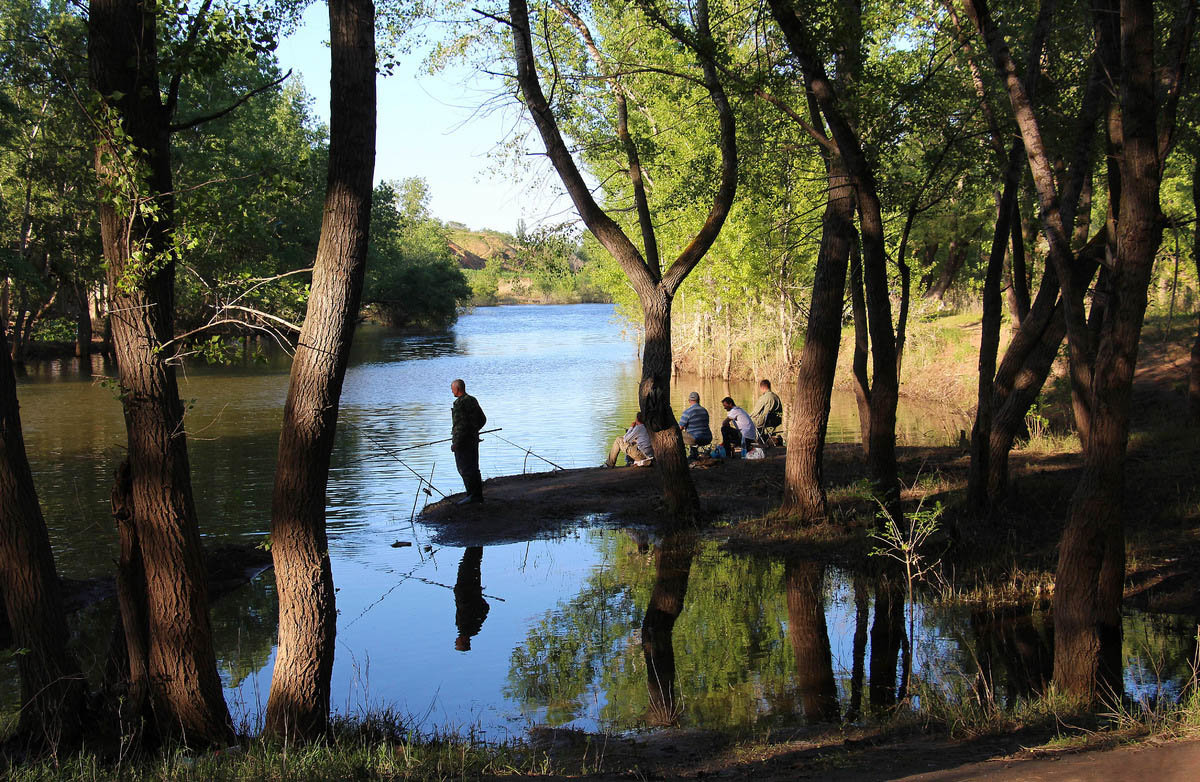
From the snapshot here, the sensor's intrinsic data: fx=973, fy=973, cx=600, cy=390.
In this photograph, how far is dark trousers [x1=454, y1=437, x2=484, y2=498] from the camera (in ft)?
48.8

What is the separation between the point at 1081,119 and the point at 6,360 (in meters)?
9.67

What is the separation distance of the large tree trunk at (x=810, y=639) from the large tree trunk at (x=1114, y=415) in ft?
5.73

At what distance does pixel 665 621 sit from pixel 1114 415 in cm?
496

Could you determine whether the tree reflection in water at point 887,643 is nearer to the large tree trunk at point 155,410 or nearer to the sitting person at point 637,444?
the large tree trunk at point 155,410

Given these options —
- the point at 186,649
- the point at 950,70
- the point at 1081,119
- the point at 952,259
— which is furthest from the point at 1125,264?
the point at 952,259

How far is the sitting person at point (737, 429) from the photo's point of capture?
18375 millimetres

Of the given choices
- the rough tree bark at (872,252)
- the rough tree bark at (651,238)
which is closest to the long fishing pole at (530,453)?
the rough tree bark at (651,238)

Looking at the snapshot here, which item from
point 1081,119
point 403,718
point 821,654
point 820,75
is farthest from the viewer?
point 820,75

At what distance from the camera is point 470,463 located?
1508cm

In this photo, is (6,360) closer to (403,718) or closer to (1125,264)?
(403,718)

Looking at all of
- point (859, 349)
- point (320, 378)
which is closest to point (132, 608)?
point (320, 378)

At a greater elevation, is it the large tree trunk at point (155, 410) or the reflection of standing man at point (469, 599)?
the large tree trunk at point (155, 410)

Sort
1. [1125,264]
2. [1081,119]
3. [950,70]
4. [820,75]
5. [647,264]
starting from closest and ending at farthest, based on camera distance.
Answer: [1125,264], [1081,119], [820,75], [647,264], [950,70]

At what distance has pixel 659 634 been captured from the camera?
967cm
